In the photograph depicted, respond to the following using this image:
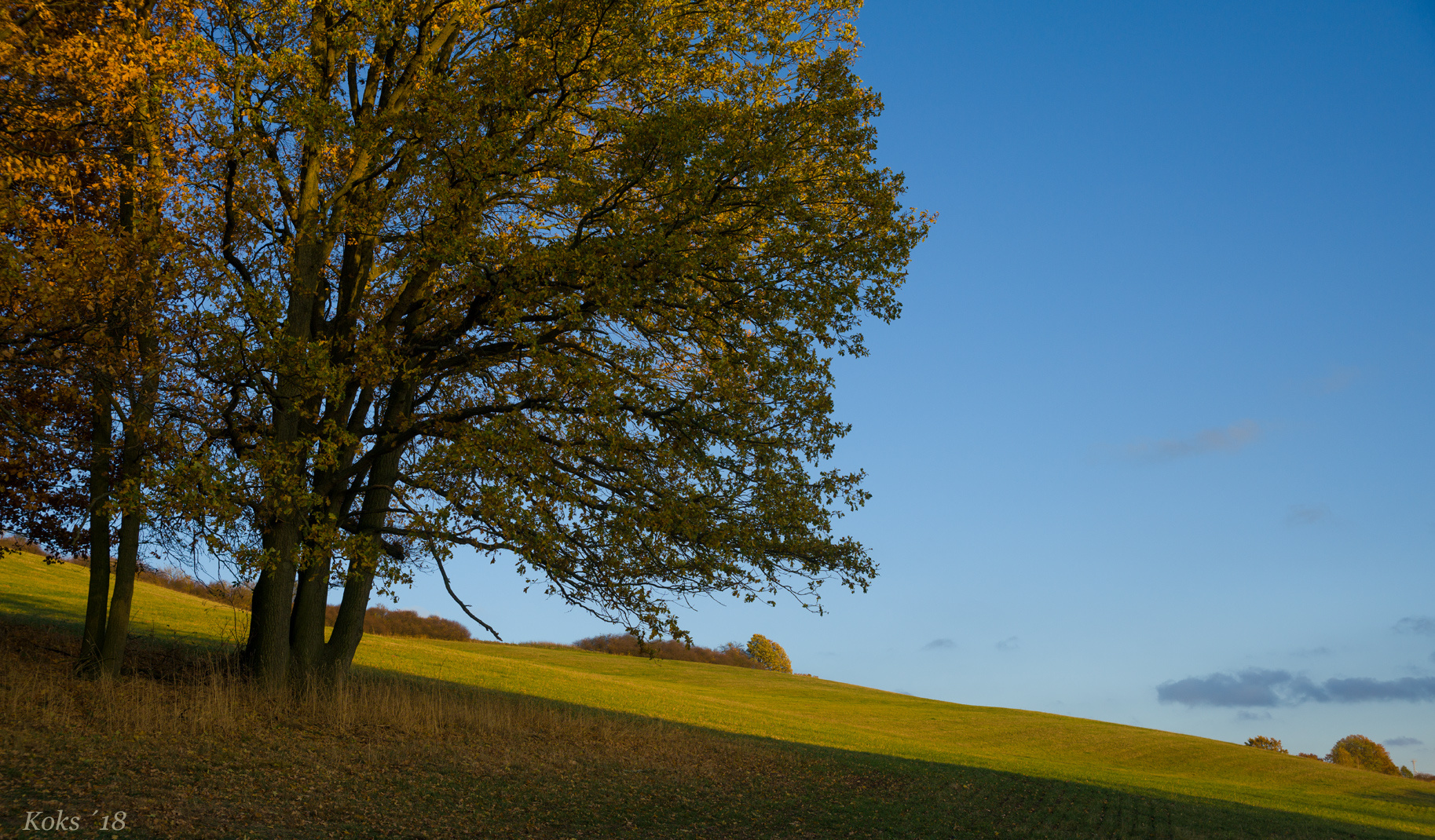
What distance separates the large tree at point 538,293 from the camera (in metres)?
12.5

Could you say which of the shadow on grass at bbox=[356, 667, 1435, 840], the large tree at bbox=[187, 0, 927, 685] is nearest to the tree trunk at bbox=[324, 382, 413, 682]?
the large tree at bbox=[187, 0, 927, 685]

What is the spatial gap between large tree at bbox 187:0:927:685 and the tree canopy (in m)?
0.06

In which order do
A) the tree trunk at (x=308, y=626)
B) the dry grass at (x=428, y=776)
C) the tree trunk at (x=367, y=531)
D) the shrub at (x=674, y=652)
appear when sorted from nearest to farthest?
the dry grass at (x=428, y=776)
the tree trunk at (x=367, y=531)
the tree trunk at (x=308, y=626)
the shrub at (x=674, y=652)

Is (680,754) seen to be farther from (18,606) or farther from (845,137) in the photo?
(18,606)

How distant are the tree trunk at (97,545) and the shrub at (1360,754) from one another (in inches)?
1990

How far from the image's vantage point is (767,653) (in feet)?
257

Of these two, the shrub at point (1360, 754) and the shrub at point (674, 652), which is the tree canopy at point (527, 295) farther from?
the shrub at point (1360, 754)

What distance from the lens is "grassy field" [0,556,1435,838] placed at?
30.9 feet

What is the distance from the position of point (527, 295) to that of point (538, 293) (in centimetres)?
18

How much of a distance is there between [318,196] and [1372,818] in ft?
90.2

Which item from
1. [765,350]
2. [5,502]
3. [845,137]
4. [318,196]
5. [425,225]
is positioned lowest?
[5,502]

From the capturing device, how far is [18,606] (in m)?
24.8

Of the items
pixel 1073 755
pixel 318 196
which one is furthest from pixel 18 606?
pixel 1073 755

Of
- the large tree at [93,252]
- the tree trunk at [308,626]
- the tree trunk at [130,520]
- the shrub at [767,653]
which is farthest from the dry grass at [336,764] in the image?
the shrub at [767,653]
